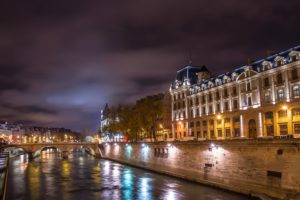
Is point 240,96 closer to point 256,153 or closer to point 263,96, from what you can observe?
point 263,96

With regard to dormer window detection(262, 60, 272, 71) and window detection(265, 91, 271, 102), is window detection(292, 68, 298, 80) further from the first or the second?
window detection(265, 91, 271, 102)

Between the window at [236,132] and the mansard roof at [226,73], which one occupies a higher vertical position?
the mansard roof at [226,73]

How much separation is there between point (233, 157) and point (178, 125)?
53.5m

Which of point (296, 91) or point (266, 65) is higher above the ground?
point (266, 65)

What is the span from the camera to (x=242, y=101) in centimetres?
7150

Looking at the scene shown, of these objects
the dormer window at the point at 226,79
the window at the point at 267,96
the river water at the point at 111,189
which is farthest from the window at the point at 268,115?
the river water at the point at 111,189

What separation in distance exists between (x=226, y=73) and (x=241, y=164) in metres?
39.1

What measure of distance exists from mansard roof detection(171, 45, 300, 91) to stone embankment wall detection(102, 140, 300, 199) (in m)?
23.1

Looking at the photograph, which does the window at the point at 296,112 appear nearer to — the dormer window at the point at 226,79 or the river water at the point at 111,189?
the dormer window at the point at 226,79

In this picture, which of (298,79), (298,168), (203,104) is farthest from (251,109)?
(298,168)

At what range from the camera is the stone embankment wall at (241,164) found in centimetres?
3484

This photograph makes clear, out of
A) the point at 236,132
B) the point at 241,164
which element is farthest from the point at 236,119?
the point at 241,164

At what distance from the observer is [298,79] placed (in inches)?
2261

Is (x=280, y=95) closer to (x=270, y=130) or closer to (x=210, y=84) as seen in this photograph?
(x=270, y=130)
